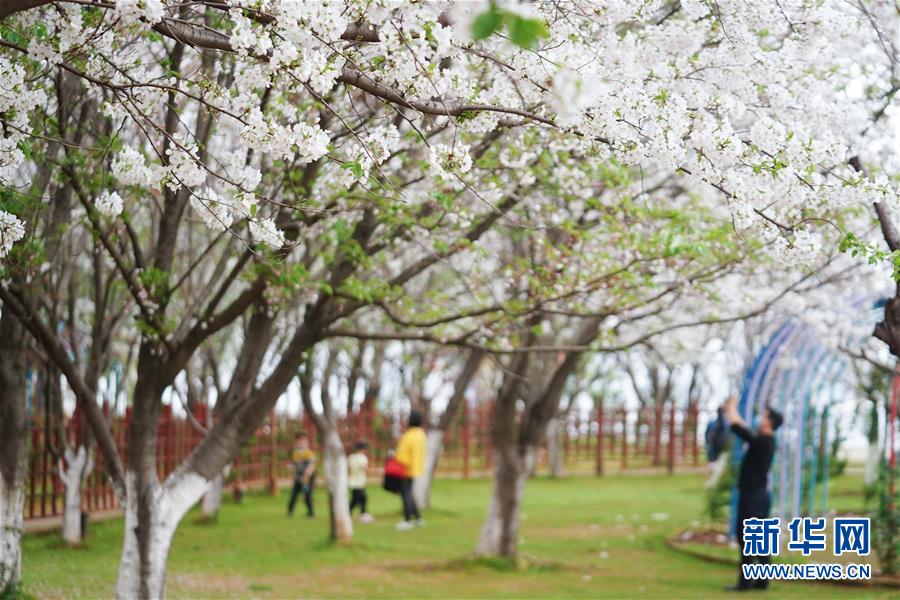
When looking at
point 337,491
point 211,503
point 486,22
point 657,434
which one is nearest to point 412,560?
point 337,491

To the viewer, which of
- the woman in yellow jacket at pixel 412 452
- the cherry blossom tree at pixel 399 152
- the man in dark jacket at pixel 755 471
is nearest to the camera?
the cherry blossom tree at pixel 399 152

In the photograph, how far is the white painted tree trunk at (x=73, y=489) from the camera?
13.7 metres

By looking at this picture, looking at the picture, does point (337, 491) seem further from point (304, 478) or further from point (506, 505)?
point (304, 478)

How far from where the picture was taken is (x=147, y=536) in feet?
26.1

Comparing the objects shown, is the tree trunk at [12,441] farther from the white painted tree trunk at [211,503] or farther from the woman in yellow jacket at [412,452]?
the white painted tree trunk at [211,503]

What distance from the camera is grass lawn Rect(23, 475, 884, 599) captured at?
1076cm

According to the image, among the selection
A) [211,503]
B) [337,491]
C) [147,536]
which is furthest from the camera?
[211,503]

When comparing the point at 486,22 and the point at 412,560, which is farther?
the point at 412,560

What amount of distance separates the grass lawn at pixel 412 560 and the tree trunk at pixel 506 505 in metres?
0.27

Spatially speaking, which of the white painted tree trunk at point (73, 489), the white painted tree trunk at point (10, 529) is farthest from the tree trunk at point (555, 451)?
the white painted tree trunk at point (10, 529)

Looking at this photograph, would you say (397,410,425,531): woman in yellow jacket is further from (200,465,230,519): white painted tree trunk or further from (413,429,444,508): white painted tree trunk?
(200,465,230,519): white painted tree trunk

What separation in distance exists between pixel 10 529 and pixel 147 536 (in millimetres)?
1416

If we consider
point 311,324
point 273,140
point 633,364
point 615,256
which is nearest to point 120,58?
point 273,140

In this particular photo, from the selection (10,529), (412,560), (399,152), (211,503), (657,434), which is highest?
(399,152)
